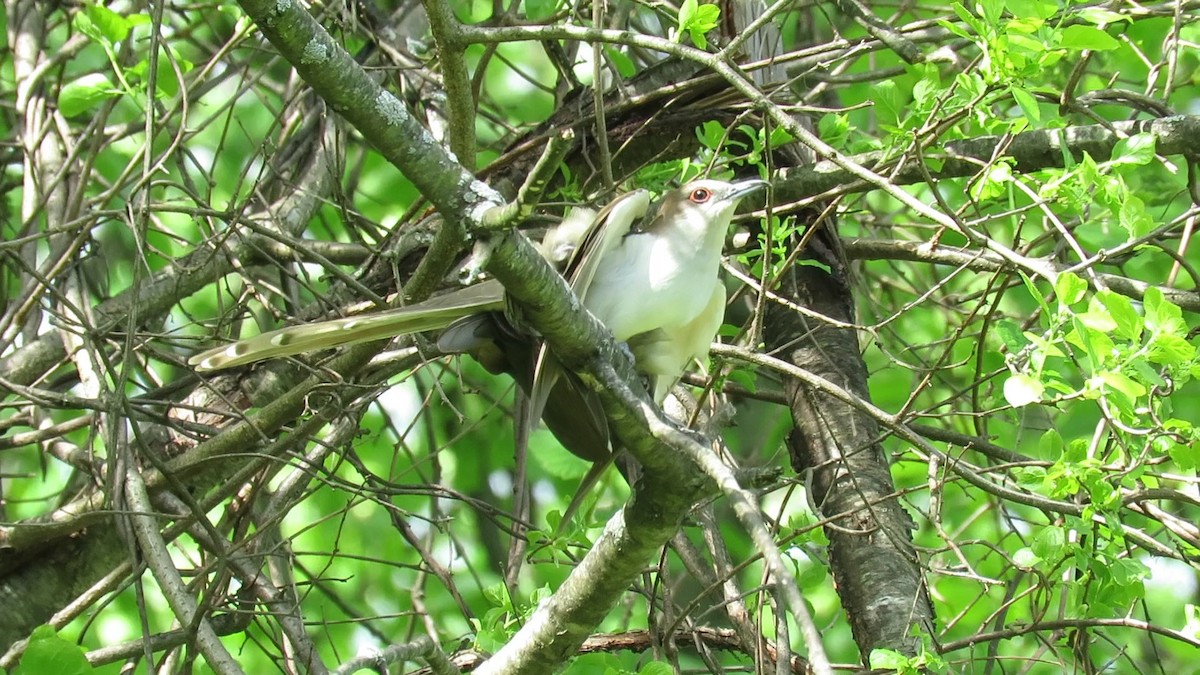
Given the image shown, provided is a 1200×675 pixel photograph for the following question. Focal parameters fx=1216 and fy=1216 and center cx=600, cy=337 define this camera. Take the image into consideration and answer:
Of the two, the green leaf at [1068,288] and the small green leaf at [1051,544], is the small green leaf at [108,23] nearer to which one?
the green leaf at [1068,288]

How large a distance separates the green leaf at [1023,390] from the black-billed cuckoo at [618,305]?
3.44 feet

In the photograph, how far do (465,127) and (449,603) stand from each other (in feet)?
13.3

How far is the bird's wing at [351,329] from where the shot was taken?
2549 mm

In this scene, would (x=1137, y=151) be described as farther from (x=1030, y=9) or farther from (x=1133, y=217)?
(x=1030, y=9)

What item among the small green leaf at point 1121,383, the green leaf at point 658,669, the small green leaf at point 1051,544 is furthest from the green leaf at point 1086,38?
the green leaf at point 658,669

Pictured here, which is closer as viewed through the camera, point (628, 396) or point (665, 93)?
point (628, 396)

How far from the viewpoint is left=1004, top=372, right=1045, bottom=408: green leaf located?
215 centimetres

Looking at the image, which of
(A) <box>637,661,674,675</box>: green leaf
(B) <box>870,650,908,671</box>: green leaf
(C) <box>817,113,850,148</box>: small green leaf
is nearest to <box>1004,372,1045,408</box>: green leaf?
(B) <box>870,650,908,671</box>: green leaf

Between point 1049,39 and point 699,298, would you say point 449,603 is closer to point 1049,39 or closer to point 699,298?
point 699,298

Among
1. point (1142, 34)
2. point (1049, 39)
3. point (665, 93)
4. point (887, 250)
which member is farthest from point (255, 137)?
point (1049, 39)

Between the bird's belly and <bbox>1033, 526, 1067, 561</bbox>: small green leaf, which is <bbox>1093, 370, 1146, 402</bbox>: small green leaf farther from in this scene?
the bird's belly

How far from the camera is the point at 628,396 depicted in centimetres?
246

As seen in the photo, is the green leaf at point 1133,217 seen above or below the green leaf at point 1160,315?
above

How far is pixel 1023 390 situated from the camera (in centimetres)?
217
